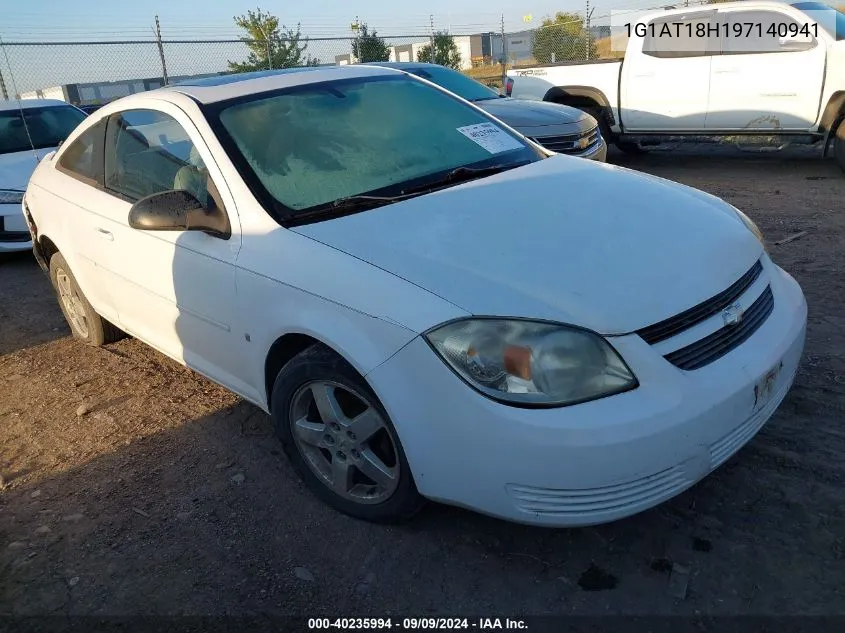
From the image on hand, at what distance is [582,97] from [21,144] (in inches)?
272

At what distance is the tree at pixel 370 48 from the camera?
1888 centimetres

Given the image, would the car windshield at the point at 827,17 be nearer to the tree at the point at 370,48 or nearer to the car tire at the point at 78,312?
the car tire at the point at 78,312

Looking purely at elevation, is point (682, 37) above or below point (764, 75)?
above

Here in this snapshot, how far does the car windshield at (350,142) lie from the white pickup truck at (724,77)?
224 inches

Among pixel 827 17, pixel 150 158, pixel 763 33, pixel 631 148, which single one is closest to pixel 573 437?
pixel 150 158

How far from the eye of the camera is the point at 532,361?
215 cm

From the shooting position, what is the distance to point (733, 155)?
9.75 m

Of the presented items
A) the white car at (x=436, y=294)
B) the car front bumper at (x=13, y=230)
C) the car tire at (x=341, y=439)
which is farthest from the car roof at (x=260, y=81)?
the car front bumper at (x=13, y=230)

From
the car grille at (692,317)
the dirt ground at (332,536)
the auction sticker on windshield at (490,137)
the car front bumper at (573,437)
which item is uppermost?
the auction sticker on windshield at (490,137)

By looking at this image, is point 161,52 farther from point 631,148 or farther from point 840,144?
point 840,144

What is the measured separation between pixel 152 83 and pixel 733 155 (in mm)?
11602

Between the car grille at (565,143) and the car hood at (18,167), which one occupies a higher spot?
the car hood at (18,167)

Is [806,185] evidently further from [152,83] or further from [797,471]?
[152,83]

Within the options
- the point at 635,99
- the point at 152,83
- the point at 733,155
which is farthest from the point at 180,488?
the point at 152,83
